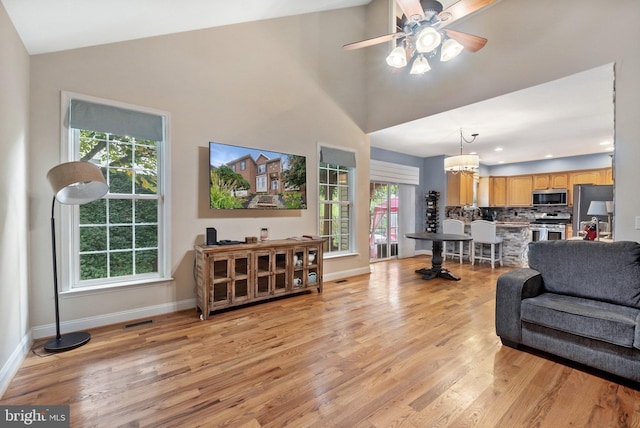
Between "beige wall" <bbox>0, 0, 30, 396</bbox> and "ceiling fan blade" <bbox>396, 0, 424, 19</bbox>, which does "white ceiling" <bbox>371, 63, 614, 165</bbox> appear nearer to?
"ceiling fan blade" <bbox>396, 0, 424, 19</bbox>

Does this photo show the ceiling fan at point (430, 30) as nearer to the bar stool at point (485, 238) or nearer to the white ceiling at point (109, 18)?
the white ceiling at point (109, 18)

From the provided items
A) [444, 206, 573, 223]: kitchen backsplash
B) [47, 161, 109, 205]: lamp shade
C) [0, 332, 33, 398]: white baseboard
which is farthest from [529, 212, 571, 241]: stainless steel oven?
[0, 332, 33, 398]: white baseboard

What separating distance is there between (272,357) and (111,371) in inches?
46.2

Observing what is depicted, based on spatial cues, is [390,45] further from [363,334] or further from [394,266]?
[363,334]

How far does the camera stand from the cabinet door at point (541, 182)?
7629mm

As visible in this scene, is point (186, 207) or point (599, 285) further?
point (186, 207)

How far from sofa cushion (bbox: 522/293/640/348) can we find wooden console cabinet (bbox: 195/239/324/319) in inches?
97.6

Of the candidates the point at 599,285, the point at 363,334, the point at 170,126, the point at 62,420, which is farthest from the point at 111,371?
the point at 599,285

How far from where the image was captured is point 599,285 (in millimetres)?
2355

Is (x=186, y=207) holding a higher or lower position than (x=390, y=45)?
lower

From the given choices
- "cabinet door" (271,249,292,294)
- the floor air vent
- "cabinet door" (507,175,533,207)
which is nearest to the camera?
the floor air vent

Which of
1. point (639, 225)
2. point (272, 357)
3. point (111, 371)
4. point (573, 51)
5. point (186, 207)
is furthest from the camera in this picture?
point (186, 207)

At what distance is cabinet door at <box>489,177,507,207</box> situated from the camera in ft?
27.4

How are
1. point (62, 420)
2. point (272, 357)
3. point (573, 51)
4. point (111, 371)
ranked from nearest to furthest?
1. point (62, 420)
2. point (111, 371)
3. point (272, 357)
4. point (573, 51)
